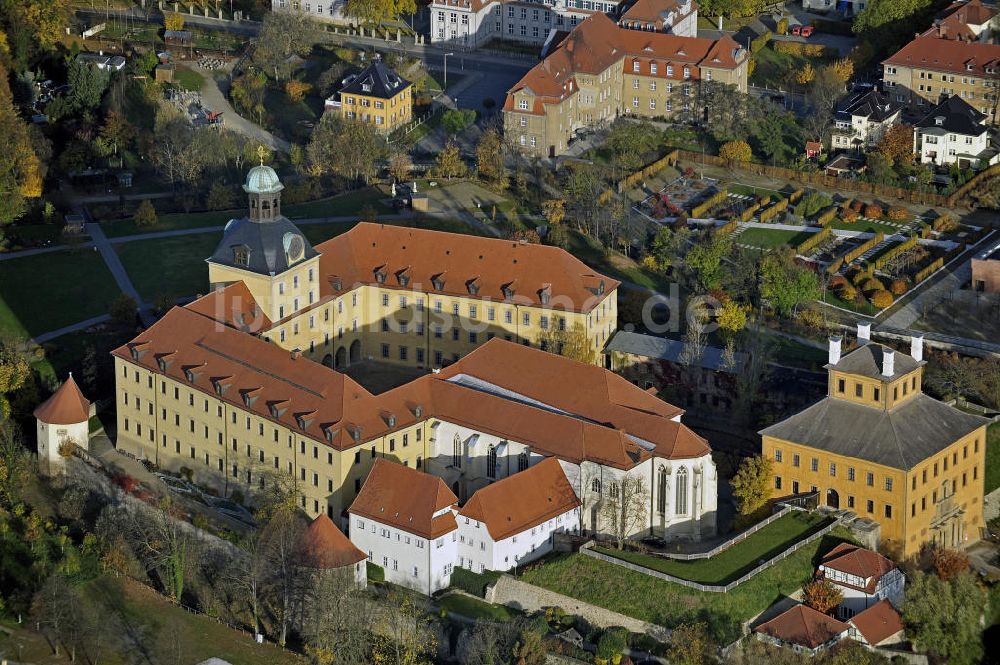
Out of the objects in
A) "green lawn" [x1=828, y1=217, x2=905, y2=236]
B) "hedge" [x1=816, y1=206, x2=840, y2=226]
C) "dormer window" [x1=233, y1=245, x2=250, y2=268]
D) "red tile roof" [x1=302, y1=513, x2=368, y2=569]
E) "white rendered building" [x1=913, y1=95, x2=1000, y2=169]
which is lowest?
"red tile roof" [x1=302, y1=513, x2=368, y2=569]

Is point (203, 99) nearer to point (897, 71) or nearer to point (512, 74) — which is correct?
point (512, 74)

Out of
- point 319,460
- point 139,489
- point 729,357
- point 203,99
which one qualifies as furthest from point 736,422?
point 203,99

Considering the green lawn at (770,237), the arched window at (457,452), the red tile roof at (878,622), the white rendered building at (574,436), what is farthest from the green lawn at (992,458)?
the arched window at (457,452)

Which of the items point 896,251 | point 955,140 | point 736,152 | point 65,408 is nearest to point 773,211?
point 736,152

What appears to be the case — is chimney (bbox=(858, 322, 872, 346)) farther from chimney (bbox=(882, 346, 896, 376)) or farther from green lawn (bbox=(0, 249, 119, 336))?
green lawn (bbox=(0, 249, 119, 336))

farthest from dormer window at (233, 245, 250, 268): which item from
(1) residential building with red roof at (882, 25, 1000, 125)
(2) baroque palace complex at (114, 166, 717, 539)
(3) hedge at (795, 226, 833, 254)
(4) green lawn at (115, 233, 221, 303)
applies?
(1) residential building with red roof at (882, 25, 1000, 125)

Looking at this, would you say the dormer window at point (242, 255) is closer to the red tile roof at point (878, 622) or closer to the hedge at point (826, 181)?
the red tile roof at point (878, 622)
